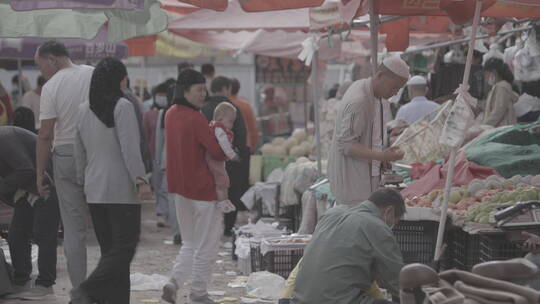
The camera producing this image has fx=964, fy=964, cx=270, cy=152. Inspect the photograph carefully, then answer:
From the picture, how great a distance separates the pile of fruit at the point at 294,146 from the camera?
16172 mm

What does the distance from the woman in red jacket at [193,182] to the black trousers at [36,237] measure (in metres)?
1.18

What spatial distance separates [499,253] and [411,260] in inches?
26.5

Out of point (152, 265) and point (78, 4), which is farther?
point (152, 265)

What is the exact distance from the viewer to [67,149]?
25.3 feet

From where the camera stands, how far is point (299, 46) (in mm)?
18734

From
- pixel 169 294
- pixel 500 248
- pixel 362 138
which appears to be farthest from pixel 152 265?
pixel 500 248

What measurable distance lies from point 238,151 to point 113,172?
5397 mm

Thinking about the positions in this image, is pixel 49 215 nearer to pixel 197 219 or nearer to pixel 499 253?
pixel 197 219

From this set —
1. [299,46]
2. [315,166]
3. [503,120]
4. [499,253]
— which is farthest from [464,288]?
[299,46]

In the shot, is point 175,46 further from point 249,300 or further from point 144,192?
point 144,192

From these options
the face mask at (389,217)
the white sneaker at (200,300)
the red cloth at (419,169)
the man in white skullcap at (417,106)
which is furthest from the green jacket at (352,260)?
the man in white skullcap at (417,106)

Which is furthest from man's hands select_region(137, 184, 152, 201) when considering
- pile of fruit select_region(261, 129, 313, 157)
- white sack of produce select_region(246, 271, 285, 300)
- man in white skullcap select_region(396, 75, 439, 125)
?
pile of fruit select_region(261, 129, 313, 157)

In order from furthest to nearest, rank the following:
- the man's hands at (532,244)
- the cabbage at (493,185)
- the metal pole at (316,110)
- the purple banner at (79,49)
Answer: the purple banner at (79,49)
the metal pole at (316,110)
the cabbage at (493,185)
the man's hands at (532,244)

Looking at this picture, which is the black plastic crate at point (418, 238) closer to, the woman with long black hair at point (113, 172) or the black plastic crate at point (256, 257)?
the black plastic crate at point (256, 257)
